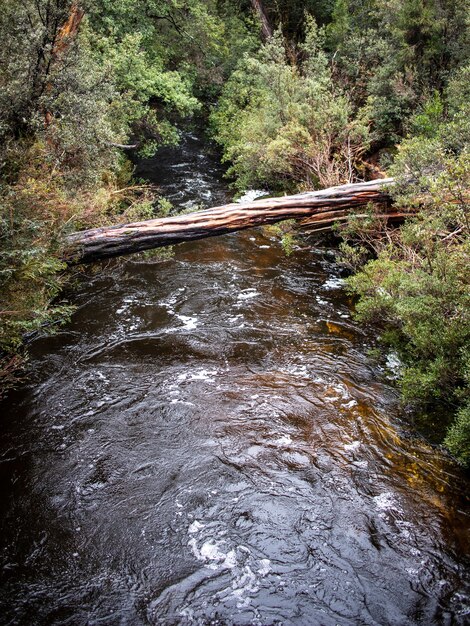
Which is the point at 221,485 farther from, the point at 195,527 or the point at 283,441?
the point at 283,441

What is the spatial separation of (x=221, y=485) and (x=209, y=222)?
5267mm

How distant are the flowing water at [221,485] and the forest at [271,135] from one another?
2.32 feet

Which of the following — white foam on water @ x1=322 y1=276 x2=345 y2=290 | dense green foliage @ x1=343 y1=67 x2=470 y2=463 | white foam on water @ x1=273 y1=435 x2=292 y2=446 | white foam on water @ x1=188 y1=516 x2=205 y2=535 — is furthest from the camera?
white foam on water @ x1=322 y1=276 x2=345 y2=290

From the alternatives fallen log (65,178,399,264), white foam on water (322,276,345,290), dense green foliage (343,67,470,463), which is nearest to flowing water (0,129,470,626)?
dense green foliage (343,67,470,463)

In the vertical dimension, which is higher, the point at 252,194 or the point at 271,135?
the point at 271,135

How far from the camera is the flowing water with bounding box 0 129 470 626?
14.4 ft

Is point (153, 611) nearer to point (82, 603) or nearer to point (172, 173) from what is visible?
point (82, 603)

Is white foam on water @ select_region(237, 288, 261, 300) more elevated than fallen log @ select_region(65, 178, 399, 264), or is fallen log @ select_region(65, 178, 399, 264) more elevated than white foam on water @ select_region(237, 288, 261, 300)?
fallen log @ select_region(65, 178, 399, 264)

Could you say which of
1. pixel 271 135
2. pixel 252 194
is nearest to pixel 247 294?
pixel 252 194

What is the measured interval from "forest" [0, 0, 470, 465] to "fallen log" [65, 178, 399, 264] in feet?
1.38

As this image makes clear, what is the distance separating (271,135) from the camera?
49.2ft

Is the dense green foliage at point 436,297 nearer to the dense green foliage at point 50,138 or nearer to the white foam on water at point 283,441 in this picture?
the white foam on water at point 283,441

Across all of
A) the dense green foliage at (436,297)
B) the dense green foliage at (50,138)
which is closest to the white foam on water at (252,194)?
the dense green foliage at (50,138)

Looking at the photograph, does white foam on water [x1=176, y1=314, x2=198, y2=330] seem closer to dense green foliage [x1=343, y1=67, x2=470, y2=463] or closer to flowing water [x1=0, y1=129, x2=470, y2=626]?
flowing water [x1=0, y1=129, x2=470, y2=626]
